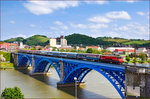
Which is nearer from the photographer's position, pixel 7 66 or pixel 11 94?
pixel 11 94

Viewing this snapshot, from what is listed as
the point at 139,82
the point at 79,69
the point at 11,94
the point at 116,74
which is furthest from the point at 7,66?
the point at 139,82

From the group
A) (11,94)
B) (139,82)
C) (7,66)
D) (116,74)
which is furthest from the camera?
(7,66)

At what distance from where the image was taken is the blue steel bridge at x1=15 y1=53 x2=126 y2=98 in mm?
28406

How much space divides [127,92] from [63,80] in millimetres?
23414

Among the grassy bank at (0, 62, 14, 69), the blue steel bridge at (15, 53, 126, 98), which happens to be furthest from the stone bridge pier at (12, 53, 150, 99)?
the grassy bank at (0, 62, 14, 69)

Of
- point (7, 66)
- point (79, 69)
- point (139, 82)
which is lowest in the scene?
point (7, 66)

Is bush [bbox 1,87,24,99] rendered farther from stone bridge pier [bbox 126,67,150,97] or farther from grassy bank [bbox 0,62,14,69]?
grassy bank [bbox 0,62,14,69]

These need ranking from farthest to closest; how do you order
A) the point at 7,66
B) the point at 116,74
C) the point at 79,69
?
the point at 7,66
the point at 79,69
the point at 116,74

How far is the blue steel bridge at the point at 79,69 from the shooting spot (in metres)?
28.4

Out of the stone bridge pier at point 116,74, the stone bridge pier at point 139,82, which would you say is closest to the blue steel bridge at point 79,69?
the stone bridge pier at point 116,74

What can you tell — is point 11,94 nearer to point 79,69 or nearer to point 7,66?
point 79,69

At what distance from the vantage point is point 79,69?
41.1 m

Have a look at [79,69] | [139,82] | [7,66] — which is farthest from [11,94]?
[7,66]

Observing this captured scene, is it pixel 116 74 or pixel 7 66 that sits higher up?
pixel 116 74
